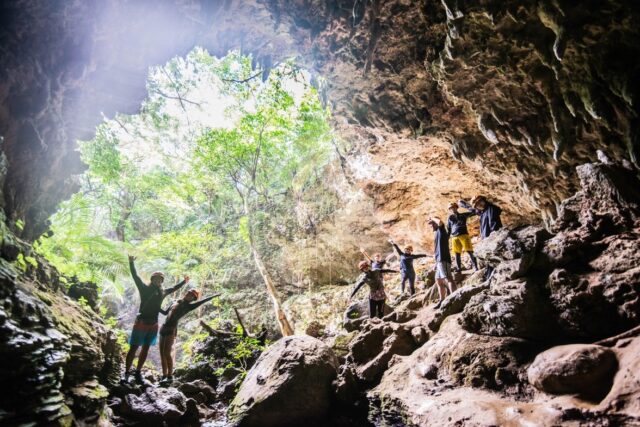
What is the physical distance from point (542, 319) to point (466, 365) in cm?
116

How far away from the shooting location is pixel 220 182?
15.9 meters

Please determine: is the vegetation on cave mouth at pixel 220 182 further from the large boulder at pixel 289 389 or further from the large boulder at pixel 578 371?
the large boulder at pixel 578 371

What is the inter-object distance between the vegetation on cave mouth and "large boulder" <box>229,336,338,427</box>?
4.54 meters

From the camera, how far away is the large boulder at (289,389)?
5172mm

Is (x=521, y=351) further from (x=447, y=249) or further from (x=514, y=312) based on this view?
(x=447, y=249)

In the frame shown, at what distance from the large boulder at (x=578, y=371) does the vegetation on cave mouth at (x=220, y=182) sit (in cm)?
814

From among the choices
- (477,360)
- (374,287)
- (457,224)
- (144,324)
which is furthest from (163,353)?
(457,224)

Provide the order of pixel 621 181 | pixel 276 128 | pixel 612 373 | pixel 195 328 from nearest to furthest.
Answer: pixel 612 373 → pixel 621 181 → pixel 276 128 → pixel 195 328

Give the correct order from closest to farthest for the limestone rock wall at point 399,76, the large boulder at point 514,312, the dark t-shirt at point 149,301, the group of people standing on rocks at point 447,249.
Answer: the large boulder at point 514,312
the limestone rock wall at point 399,76
the dark t-shirt at point 149,301
the group of people standing on rocks at point 447,249

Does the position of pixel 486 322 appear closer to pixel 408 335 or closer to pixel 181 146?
pixel 408 335

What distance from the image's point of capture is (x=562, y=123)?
554 centimetres

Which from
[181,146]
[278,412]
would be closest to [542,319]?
[278,412]

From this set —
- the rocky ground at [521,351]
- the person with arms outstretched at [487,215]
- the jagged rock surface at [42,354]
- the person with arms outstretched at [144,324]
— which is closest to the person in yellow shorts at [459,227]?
→ the person with arms outstretched at [487,215]

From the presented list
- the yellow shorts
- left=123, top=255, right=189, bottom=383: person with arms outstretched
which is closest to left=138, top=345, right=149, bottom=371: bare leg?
left=123, top=255, right=189, bottom=383: person with arms outstretched
